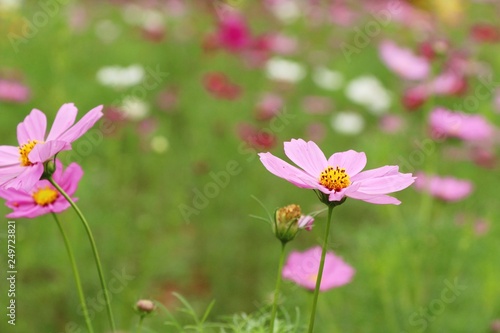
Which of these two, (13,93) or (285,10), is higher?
(285,10)

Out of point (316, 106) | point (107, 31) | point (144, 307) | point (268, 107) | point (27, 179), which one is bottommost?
point (144, 307)

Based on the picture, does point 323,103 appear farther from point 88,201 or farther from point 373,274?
point 373,274

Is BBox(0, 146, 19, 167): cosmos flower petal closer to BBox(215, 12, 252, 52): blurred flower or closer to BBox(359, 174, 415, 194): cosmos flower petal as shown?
BBox(359, 174, 415, 194): cosmos flower petal

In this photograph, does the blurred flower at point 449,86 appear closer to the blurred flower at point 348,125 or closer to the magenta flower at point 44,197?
the blurred flower at point 348,125

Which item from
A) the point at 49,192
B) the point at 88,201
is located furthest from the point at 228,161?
the point at 49,192

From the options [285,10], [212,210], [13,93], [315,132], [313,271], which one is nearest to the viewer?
[313,271]

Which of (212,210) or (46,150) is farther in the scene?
(212,210)

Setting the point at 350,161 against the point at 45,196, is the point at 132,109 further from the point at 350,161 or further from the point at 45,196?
the point at 350,161

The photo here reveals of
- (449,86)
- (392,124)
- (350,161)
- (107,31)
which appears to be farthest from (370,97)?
(350,161)
